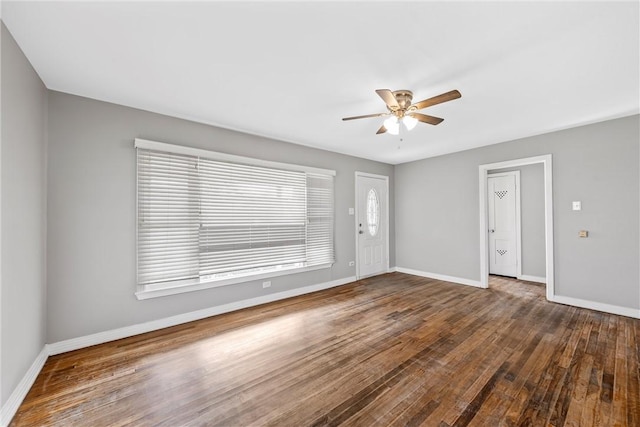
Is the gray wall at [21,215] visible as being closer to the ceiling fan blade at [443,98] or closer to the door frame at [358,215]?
the ceiling fan blade at [443,98]

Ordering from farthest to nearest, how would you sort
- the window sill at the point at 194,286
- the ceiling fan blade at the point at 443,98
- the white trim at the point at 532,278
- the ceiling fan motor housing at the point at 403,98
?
1. the white trim at the point at 532,278
2. the window sill at the point at 194,286
3. the ceiling fan motor housing at the point at 403,98
4. the ceiling fan blade at the point at 443,98

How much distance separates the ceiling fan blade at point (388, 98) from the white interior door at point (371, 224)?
9.37 feet

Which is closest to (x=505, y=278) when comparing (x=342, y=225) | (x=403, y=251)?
(x=403, y=251)

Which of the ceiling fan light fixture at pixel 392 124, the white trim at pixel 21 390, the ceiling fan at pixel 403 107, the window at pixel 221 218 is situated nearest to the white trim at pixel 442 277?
the window at pixel 221 218

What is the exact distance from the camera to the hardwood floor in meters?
1.73

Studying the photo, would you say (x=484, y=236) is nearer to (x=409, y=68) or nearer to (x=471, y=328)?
(x=471, y=328)

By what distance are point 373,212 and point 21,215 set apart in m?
5.11

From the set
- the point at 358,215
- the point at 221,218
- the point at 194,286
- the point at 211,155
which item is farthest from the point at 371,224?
the point at 194,286

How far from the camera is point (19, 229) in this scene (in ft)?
6.31

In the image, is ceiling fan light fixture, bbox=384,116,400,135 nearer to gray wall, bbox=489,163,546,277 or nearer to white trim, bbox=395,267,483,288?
white trim, bbox=395,267,483,288

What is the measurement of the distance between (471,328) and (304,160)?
342cm

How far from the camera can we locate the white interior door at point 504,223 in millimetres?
5422

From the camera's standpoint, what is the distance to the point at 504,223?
561cm

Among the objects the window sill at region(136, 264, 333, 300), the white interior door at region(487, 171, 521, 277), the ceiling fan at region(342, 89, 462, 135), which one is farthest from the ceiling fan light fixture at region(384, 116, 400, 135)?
the white interior door at region(487, 171, 521, 277)
